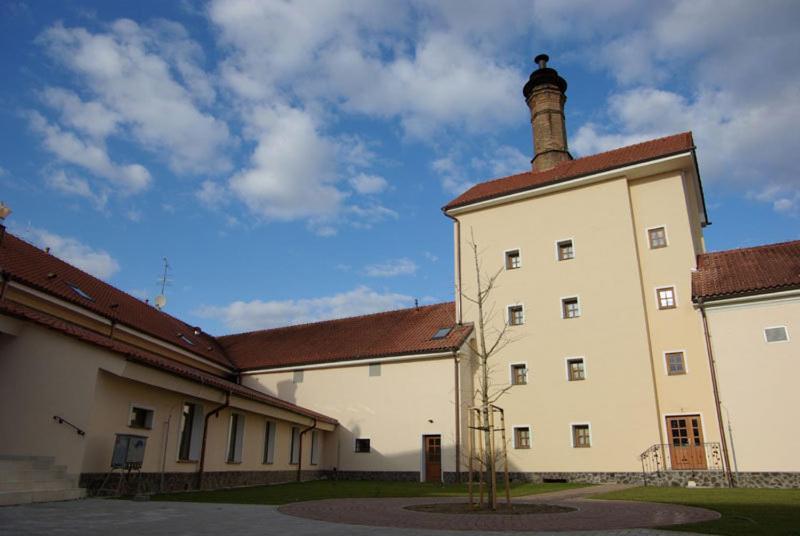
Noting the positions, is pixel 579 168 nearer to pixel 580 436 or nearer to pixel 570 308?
pixel 570 308

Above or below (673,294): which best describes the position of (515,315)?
below

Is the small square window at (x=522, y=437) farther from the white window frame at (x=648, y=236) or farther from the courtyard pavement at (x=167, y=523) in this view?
the courtyard pavement at (x=167, y=523)

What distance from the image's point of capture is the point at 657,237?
23516mm

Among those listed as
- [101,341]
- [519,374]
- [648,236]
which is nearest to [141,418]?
[101,341]

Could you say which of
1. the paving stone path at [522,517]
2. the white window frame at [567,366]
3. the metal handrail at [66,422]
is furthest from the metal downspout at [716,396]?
the metal handrail at [66,422]

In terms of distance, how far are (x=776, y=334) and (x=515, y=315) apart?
975 centimetres

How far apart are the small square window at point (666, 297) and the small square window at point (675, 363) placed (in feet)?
6.18

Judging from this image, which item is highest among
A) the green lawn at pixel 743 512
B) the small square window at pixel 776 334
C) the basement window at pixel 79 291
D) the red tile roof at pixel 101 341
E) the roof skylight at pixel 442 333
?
the basement window at pixel 79 291

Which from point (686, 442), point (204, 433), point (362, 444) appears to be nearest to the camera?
point (204, 433)

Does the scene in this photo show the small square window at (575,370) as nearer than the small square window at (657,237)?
Yes

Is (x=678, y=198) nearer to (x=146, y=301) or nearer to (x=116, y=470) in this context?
(x=116, y=470)

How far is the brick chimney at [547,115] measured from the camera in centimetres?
2897

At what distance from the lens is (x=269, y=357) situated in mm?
29672

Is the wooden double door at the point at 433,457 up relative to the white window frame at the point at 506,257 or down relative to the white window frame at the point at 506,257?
down
